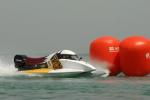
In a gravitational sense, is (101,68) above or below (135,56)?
below

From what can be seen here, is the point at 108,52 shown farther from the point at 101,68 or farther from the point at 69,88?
the point at 69,88

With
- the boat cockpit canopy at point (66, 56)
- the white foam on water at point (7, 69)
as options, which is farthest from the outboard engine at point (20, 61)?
the boat cockpit canopy at point (66, 56)

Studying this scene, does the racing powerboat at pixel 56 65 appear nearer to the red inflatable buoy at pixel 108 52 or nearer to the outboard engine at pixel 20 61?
the outboard engine at pixel 20 61

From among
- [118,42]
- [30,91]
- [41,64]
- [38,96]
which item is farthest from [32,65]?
[38,96]

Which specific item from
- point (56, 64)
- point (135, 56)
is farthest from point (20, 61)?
point (135, 56)

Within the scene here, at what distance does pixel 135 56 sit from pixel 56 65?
3.65m

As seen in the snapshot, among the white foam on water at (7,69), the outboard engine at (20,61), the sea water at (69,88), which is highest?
the outboard engine at (20,61)

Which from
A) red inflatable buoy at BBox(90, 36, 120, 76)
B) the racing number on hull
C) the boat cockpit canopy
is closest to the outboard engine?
the racing number on hull

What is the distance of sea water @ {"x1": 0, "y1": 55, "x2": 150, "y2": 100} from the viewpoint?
610 inches

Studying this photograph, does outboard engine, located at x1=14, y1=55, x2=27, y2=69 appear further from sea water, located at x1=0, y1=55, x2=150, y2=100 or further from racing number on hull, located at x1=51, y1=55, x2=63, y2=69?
racing number on hull, located at x1=51, y1=55, x2=63, y2=69

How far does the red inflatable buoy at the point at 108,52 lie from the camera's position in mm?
24422

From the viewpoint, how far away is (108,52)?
80.0ft

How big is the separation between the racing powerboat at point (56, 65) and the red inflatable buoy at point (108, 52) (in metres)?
1.33

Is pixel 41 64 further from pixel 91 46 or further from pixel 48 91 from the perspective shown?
pixel 48 91
